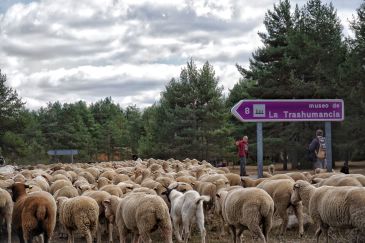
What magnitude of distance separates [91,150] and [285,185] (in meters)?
73.4

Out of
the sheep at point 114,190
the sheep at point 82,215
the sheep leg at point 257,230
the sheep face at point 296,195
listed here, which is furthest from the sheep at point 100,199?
the sheep face at point 296,195

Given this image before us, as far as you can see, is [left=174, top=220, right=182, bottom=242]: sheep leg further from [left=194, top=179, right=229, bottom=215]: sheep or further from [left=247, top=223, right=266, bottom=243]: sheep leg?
[left=247, top=223, right=266, bottom=243]: sheep leg

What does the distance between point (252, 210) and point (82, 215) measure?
11.4 ft

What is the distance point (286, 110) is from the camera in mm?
17375

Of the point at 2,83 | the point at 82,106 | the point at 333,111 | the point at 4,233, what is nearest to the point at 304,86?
the point at 333,111

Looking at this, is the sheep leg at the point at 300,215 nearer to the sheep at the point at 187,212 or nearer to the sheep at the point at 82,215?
the sheep at the point at 187,212

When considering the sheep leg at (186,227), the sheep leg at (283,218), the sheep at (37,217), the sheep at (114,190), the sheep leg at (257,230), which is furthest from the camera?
the sheep at (114,190)

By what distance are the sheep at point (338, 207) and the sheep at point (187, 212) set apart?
222cm

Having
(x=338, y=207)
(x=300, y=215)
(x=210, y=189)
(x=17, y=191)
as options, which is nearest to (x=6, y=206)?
(x=17, y=191)

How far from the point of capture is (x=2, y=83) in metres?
59.6

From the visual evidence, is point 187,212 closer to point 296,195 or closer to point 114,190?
point 296,195

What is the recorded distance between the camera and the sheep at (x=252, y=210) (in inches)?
417

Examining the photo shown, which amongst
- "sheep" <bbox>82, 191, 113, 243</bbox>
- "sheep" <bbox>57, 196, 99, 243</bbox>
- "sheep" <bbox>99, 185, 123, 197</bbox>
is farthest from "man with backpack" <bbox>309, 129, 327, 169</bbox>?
"sheep" <bbox>57, 196, 99, 243</bbox>

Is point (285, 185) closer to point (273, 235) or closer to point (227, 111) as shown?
point (273, 235)
